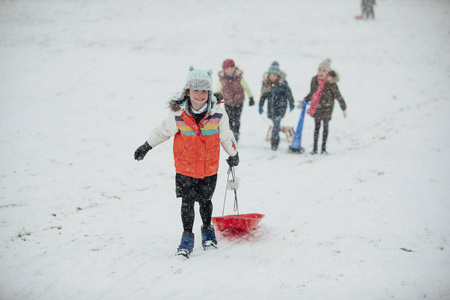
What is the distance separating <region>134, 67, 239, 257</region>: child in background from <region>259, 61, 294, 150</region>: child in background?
15.9 feet

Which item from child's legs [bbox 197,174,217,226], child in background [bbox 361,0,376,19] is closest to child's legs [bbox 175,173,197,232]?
child's legs [bbox 197,174,217,226]

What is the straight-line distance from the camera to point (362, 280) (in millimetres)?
3242

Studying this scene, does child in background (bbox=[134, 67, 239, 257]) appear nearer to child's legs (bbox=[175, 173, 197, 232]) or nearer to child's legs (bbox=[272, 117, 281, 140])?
child's legs (bbox=[175, 173, 197, 232])

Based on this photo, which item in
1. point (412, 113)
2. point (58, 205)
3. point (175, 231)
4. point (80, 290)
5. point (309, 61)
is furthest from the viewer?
point (309, 61)

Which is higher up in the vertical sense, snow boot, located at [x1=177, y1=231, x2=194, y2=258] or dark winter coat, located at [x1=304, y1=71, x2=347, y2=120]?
dark winter coat, located at [x1=304, y1=71, x2=347, y2=120]

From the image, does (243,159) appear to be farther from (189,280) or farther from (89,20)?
(89,20)

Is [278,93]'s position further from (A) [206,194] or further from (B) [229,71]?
(A) [206,194]

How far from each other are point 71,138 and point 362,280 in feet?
25.1

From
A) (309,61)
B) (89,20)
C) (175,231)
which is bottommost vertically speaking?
(175,231)

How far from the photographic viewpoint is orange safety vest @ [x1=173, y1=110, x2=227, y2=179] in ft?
11.4

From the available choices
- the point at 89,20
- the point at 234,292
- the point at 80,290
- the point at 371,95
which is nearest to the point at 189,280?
the point at 234,292

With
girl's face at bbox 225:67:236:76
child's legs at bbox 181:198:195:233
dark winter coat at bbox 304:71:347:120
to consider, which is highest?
girl's face at bbox 225:67:236:76

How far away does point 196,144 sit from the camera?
11.4ft

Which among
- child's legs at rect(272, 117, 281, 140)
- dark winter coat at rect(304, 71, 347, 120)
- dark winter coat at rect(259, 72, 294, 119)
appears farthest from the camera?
child's legs at rect(272, 117, 281, 140)
